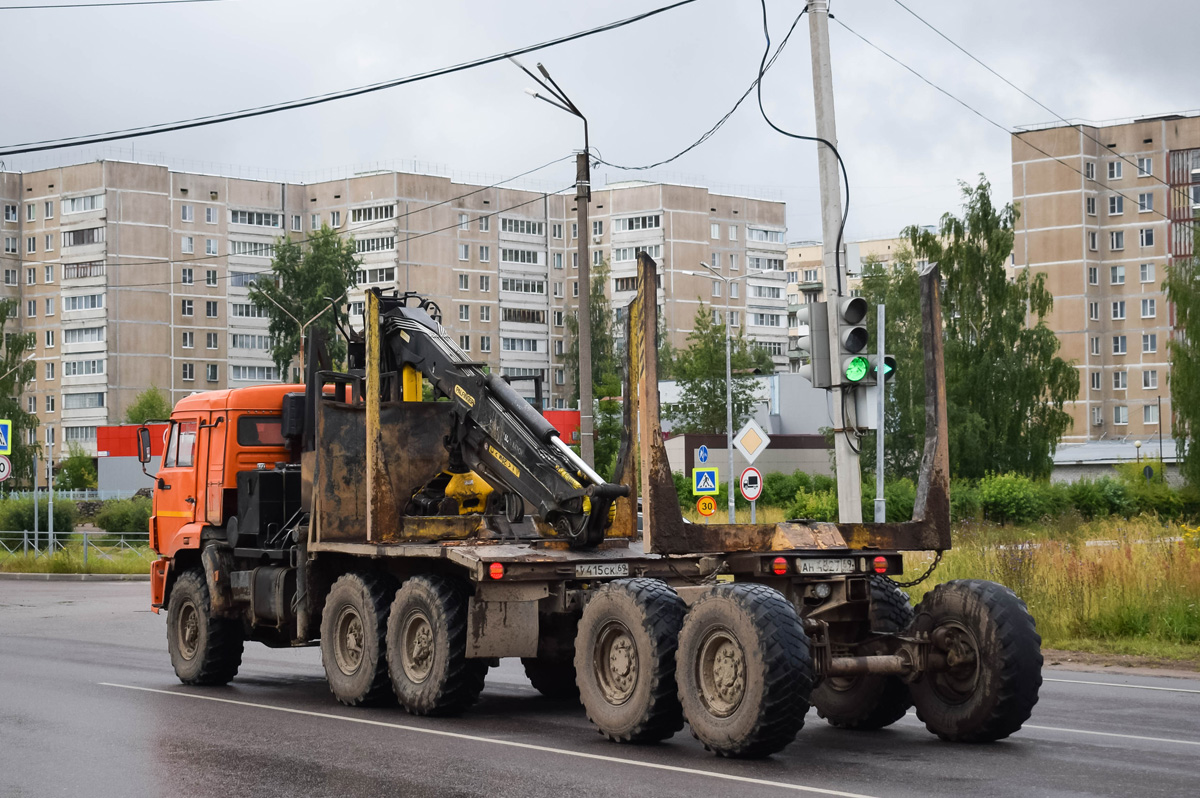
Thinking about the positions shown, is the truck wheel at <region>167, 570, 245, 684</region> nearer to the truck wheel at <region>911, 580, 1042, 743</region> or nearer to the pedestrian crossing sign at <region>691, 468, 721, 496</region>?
the truck wheel at <region>911, 580, 1042, 743</region>

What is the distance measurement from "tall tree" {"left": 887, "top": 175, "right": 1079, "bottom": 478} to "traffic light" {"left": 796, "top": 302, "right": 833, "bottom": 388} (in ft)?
132

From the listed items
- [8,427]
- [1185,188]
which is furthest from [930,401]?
[1185,188]

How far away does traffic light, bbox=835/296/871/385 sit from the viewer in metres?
15.3

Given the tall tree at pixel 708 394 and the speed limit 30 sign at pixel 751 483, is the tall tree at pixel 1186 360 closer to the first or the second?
the tall tree at pixel 708 394

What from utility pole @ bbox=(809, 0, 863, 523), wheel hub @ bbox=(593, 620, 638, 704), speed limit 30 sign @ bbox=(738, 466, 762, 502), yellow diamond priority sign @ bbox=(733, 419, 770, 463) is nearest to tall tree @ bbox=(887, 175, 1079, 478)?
speed limit 30 sign @ bbox=(738, 466, 762, 502)

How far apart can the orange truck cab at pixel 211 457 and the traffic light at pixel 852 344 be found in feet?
18.6

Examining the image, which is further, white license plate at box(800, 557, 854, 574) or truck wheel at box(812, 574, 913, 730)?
truck wheel at box(812, 574, 913, 730)

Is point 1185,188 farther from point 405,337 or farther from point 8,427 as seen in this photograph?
point 405,337

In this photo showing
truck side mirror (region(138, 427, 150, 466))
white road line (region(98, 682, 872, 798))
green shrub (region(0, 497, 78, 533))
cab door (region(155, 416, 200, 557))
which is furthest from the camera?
green shrub (region(0, 497, 78, 533))

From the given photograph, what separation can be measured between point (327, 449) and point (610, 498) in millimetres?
2913

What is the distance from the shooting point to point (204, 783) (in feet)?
29.7

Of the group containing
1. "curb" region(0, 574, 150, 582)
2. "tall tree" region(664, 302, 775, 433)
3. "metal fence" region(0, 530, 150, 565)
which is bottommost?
"curb" region(0, 574, 150, 582)

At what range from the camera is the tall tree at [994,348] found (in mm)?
55531

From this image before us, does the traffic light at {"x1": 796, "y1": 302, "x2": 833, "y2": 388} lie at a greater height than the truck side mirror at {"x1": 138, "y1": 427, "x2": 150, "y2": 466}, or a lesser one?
greater
